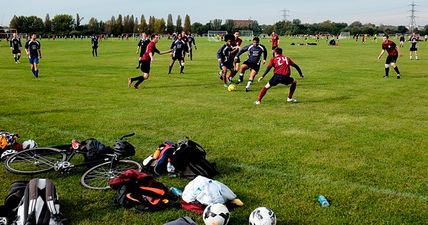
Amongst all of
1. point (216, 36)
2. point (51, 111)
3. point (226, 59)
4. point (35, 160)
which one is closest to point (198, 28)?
point (216, 36)

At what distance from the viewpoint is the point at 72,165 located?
6.57m

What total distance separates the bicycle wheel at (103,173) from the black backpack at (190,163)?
0.62m

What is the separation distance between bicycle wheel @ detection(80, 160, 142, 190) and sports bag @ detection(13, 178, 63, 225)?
1105mm

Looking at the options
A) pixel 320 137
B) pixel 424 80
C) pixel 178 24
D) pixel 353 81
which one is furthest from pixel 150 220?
pixel 178 24

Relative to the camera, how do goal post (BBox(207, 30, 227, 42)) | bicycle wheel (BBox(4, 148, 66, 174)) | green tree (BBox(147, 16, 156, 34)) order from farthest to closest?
green tree (BBox(147, 16, 156, 34)), goal post (BBox(207, 30, 227, 42)), bicycle wheel (BBox(4, 148, 66, 174))

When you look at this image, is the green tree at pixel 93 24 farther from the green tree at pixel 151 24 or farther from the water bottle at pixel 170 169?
the water bottle at pixel 170 169

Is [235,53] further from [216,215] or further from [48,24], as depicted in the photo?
[48,24]

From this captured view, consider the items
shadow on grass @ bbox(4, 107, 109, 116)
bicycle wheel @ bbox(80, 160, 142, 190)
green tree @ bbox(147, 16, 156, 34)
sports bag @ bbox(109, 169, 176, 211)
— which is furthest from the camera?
green tree @ bbox(147, 16, 156, 34)

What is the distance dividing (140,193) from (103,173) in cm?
126

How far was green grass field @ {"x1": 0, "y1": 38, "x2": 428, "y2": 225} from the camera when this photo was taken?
219 inches

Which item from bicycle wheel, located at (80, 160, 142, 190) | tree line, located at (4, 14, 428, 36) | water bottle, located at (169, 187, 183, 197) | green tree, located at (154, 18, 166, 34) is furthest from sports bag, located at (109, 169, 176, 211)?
green tree, located at (154, 18, 166, 34)

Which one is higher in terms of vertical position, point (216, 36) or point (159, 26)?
point (159, 26)

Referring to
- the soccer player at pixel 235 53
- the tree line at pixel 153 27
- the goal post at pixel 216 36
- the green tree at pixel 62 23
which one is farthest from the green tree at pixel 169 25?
the soccer player at pixel 235 53

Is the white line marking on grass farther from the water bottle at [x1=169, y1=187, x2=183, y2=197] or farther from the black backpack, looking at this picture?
the water bottle at [x1=169, y1=187, x2=183, y2=197]
